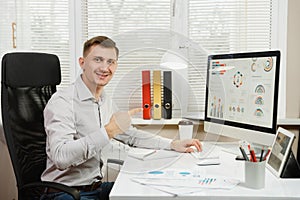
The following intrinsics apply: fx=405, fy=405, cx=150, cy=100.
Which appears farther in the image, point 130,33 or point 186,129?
point 186,129

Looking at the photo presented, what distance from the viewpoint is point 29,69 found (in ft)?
5.76

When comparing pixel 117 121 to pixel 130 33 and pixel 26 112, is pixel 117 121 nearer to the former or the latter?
pixel 130 33

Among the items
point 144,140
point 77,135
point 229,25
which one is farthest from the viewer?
point 229,25

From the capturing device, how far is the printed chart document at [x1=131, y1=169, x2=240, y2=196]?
1.27 m

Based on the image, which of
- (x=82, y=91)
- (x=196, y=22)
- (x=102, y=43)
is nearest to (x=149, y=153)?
(x=82, y=91)

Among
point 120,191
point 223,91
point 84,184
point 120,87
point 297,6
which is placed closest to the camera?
point 120,191

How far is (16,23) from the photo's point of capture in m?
2.42

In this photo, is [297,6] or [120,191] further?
[297,6]

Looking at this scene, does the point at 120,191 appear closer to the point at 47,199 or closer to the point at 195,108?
the point at 47,199

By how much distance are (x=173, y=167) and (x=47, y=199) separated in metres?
0.51

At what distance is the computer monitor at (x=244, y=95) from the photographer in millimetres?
1647

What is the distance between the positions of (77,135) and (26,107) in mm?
275

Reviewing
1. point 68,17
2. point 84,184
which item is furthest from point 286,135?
point 68,17

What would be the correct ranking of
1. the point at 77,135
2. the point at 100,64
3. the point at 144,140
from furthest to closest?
the point at 144,140
the point at 77,135
the point at 100,64
